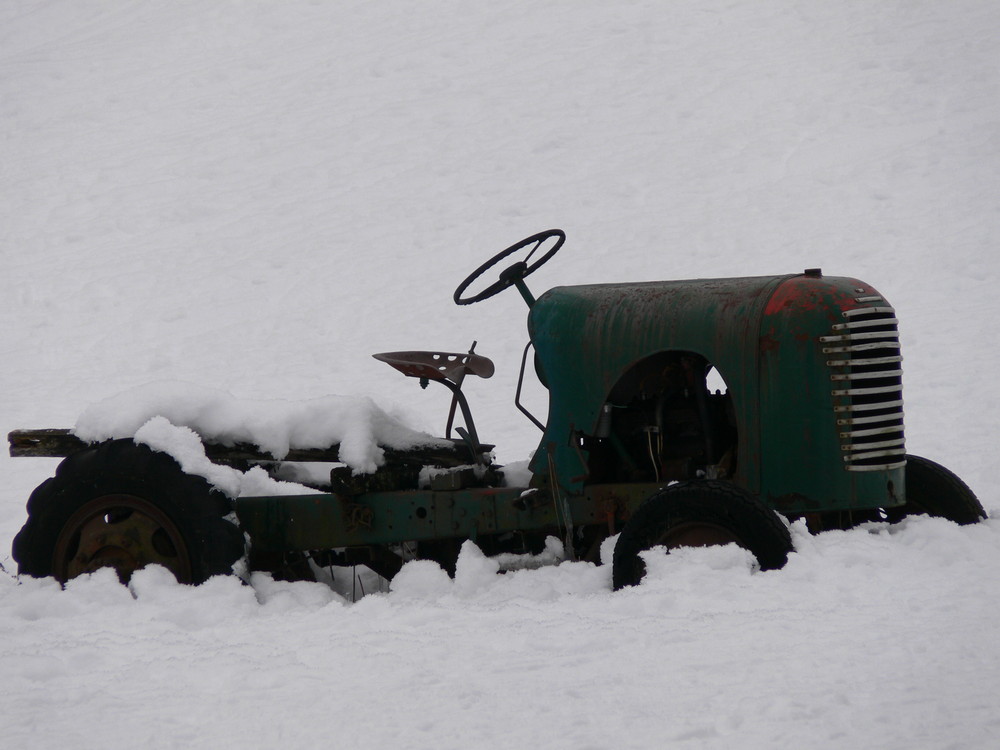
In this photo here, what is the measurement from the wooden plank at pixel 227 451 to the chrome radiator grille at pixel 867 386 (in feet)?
5.96

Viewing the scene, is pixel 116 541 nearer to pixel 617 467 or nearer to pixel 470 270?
pixel 617 467

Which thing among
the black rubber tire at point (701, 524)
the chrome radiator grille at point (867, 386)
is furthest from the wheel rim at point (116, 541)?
the chrome radiator grille at point (867, 386)

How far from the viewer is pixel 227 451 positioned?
17.9 feet

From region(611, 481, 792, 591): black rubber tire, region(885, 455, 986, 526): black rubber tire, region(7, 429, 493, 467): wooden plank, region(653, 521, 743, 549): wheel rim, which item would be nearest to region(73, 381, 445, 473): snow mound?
region(7, 429, 493, 467): wooden plank

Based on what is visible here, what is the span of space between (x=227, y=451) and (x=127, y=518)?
0.51 m

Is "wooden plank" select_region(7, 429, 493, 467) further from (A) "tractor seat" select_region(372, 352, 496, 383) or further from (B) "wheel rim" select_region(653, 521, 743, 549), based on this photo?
(B) "wheel rim" select_region(653, 521, 743, 549)

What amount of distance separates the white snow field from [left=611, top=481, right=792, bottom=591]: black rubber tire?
0.39ft

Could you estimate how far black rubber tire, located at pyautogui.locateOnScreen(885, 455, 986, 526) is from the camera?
204 inches

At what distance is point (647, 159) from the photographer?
14.3 metres

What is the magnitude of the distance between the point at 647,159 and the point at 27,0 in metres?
12.2

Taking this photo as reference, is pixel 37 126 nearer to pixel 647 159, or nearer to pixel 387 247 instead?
pixel 387 247

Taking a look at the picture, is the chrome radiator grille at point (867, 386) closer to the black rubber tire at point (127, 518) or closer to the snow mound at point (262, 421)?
the snow mound at point (262, 421)

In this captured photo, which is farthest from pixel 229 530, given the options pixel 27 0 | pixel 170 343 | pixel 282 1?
pixel 27 0

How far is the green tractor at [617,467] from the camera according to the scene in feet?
15.1
